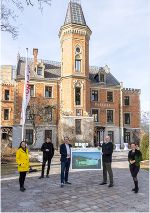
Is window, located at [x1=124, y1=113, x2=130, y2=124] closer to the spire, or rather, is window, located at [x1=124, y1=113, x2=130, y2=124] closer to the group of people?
the spire

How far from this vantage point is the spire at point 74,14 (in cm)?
4109

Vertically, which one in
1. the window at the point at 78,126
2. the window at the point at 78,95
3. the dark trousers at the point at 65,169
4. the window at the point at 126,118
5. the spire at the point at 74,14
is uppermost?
the spire at the point at 74,14

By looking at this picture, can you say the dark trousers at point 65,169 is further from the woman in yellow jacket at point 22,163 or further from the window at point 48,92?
the window at point 48,92

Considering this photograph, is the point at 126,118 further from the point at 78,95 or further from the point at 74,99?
the point at 74,99

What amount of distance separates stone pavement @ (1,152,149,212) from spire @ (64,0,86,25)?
31424mm

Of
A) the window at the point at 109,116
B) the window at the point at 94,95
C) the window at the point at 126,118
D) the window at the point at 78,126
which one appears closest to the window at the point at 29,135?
the window at the point at 78,126

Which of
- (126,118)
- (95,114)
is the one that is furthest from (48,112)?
(126,118)

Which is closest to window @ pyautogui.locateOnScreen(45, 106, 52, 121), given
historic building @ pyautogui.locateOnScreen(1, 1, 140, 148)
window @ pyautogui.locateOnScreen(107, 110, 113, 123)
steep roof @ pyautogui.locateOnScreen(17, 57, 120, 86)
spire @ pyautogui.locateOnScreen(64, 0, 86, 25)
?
historic building @ pyautogui.locateOnScreen(1, 1, 140, 148)

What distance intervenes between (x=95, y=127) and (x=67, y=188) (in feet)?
106

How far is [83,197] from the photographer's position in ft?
31.8

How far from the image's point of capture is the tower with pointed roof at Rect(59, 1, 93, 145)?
39.3 metres

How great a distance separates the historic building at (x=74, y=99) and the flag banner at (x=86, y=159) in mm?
22418

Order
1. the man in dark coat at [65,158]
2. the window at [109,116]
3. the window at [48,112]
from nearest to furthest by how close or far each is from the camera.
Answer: the man in dark coat at [65,158], the window at [48,112], the window at [109,116]

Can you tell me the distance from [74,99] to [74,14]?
40.2ft
